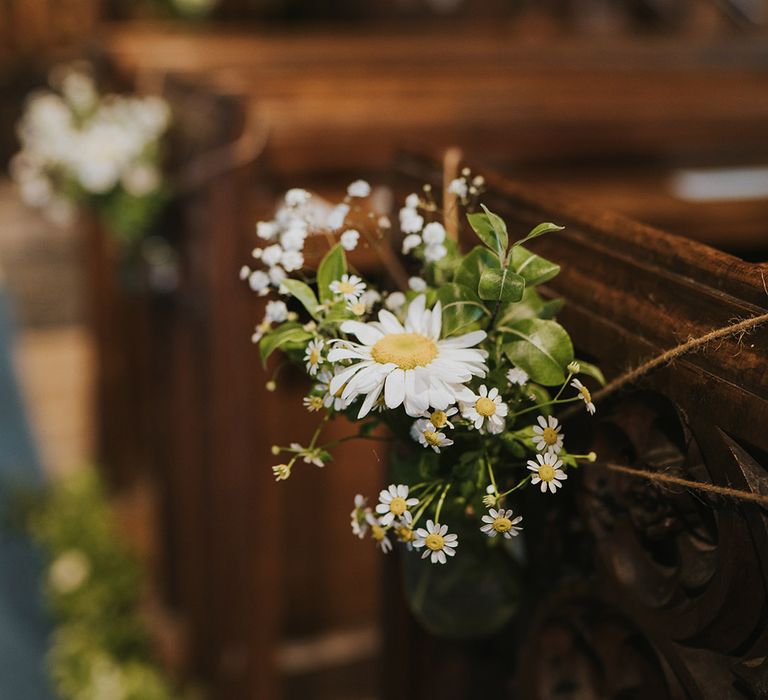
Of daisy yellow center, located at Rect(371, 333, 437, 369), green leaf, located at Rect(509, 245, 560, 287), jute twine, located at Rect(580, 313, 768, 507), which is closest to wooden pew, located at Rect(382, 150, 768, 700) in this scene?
jute twine, located at Rect(580, 313, 768, 507)

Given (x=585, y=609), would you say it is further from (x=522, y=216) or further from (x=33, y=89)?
(x=33, y=89)

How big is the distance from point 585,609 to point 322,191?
1470 millimetres

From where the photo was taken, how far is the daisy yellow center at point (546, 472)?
74 centimetres

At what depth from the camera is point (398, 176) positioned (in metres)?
1.36

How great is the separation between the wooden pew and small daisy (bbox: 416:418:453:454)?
0.20 m

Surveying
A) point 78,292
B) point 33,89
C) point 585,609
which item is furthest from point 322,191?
point 33,89

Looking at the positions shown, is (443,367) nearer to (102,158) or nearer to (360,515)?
(360,515)

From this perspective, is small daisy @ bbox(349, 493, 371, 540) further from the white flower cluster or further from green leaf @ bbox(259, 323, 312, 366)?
the white flower cluster

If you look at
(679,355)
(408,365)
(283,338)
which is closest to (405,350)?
(408,365)

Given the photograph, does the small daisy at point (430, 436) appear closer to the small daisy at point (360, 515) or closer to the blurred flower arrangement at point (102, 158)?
the small daisy at point (360, 515)

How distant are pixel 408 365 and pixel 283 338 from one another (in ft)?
0.45

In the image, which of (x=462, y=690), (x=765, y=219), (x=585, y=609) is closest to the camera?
(x=585, y=609)

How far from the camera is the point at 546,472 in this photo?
29.2 inches

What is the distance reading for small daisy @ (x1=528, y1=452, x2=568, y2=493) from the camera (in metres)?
0.74
